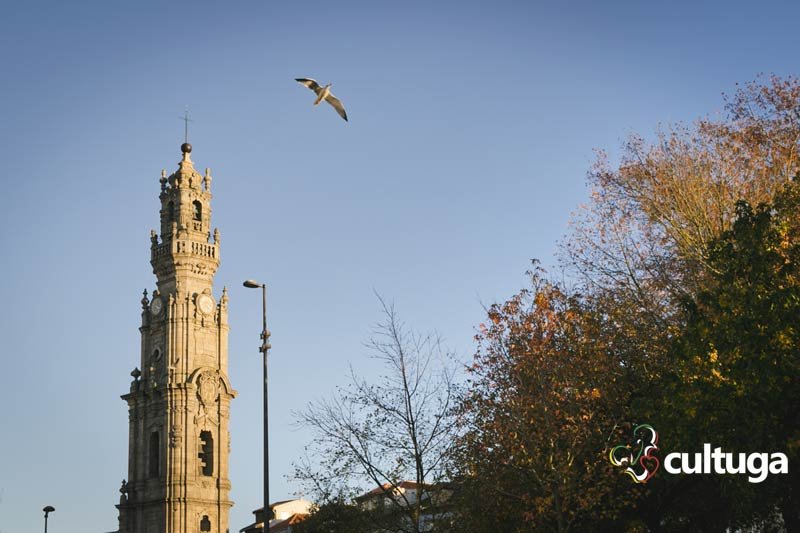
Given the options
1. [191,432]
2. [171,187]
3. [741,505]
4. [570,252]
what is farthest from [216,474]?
[741,505]

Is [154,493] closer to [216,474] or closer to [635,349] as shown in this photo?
[216,474]

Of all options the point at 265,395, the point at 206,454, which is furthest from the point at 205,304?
the point at 265,395

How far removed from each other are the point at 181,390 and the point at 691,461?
168ft

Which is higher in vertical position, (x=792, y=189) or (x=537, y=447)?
(x=792, y=189)

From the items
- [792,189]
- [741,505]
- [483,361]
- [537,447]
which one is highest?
[792,189]

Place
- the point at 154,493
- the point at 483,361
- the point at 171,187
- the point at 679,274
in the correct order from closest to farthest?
1. the point at 483,361
2. the point at 679,274
3. the point at 154,493
4. the point at 171,187

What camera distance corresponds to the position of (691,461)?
29438 mm

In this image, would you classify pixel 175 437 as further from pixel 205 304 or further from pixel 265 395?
pixel 265 395

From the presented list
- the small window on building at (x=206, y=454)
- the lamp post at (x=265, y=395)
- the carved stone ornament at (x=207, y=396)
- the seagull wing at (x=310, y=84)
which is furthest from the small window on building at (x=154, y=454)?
the seagull wing at (x=310, y=84)

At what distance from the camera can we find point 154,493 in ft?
240

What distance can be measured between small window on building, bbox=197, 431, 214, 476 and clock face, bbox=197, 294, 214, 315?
365 inches

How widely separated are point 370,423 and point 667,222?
44.5ft

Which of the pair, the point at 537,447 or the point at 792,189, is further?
the point at 537,447

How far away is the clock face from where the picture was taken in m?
77.5
